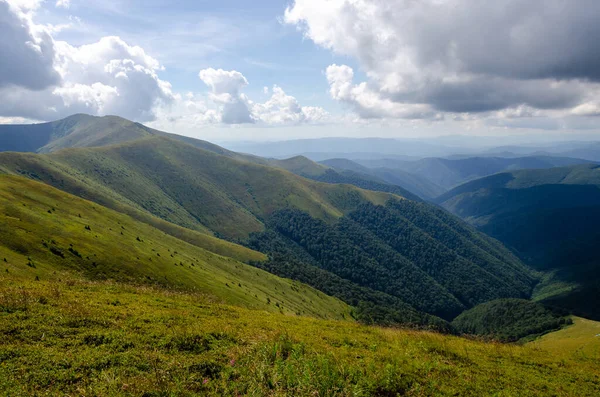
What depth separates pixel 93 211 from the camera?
68.4 meters

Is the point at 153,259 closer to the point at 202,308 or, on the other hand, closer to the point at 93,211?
the point at 93,211

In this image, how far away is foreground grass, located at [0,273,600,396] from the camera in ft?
33.9

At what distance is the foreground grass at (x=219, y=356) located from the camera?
33.9 ft

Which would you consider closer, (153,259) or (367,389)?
(367,389)

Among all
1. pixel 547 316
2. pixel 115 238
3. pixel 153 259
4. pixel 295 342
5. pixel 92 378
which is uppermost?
pixel 92 378

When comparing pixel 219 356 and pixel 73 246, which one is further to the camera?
pixel 73 246

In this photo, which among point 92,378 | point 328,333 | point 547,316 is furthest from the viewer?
point 547,316

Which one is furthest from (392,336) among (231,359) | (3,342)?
(3,342)

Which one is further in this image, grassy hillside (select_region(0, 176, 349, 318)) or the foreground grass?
grassy hillside (select_region(0, 176, 349, 318))

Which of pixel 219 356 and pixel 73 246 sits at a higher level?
pixel 219 356

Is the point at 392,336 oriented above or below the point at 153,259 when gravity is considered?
above

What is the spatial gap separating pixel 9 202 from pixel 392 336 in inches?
2266

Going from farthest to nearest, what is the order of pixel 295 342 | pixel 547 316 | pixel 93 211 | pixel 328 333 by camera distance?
pixel 547 316, pixel 93 211, pixel 328 333, pixel 295 342

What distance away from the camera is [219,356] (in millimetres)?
12688
